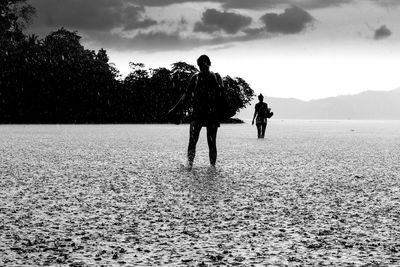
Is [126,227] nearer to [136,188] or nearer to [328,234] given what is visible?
[328,234]

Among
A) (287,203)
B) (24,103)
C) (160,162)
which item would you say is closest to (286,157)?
(160,162)

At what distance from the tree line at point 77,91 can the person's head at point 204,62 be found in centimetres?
3936

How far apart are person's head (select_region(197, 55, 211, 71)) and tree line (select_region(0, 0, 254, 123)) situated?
39.4m

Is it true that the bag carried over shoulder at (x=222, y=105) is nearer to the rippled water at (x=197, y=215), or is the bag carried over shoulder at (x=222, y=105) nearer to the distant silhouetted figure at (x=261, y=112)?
the rippled water at (x=197, y=215)

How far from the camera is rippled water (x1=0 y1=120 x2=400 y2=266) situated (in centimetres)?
423

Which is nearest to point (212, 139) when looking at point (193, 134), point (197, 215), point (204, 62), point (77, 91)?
point (193, 134)

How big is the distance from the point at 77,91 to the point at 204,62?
41.6 m

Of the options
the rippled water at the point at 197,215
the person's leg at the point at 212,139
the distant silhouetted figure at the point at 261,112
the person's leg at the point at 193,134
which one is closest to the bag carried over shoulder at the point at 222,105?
the person's leg at the point at 212,139

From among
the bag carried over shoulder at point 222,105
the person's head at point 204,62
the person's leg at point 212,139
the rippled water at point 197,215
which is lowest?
the rippled water at point 197,215

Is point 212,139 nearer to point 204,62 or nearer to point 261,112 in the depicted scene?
point 204,62

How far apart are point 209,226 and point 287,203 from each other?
1.70 meters

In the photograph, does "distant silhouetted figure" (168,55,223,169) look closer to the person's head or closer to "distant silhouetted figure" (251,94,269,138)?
the person's head

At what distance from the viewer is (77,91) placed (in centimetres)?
5047

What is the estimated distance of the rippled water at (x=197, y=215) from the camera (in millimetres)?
4230
